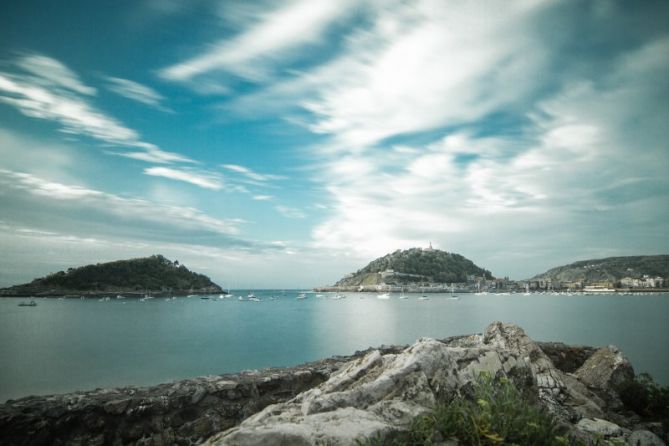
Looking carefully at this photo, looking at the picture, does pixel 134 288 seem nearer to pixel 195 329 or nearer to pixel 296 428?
pixel 195 329

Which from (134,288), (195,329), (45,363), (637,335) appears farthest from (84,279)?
(637,335)

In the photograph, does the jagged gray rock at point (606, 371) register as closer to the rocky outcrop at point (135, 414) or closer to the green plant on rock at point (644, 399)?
the green plant on rock at point (644, 399)

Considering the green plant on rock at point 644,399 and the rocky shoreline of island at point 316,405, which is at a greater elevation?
Result: the rocky shoreline of island at point 316,405

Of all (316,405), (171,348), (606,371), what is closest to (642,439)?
(316,405)

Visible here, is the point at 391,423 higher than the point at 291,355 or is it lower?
higher

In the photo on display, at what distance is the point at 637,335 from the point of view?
41.8 m

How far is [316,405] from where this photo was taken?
3910mm

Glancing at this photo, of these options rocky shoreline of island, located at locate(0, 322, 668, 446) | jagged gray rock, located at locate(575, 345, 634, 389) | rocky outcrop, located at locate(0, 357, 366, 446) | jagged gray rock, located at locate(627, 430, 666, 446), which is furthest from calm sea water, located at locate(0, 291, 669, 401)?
jagged gray rock, located at locate(627, 430, 666, 446)

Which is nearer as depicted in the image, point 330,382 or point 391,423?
point 391,423

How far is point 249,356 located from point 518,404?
30.4 metres

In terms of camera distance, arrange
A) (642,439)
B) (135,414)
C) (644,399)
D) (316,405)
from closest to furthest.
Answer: (316,405), (642,439), (135,414), (644,399)

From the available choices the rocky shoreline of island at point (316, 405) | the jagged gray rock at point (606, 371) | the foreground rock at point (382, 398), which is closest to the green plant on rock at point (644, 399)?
the rocky shoreline of island at point (316, 405)

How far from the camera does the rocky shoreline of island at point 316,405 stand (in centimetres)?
349

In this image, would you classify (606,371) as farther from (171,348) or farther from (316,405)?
(171,348)
